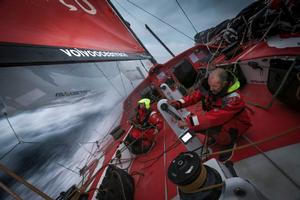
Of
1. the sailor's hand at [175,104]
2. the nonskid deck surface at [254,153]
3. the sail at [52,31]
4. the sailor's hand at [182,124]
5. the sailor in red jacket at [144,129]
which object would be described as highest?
the sail at [52,31]

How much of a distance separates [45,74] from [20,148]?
101 centimetres

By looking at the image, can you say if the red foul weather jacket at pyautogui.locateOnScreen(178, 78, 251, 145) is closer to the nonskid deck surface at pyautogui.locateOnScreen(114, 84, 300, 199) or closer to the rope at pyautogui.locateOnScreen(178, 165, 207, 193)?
the nonskid deck surface at pyautogui.locateOnScreen(114, 84, 300, 199)

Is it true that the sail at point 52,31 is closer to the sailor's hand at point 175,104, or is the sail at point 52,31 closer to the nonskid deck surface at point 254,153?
the sailor's hand at point 175,104

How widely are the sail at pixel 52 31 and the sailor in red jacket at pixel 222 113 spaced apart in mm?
963

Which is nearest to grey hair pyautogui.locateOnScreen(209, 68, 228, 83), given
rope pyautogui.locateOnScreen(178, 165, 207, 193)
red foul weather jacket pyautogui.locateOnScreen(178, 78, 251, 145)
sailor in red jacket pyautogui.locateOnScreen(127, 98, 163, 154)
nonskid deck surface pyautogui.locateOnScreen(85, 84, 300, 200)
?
red foul weather jacket pyautogui.locateOnScreen(178, 78, 251, 145)

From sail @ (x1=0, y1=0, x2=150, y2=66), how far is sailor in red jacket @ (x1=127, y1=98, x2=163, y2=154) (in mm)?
1586

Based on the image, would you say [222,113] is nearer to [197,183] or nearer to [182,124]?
[182,124]

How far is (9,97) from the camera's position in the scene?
1.98m

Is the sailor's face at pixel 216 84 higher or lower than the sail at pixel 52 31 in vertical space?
lower

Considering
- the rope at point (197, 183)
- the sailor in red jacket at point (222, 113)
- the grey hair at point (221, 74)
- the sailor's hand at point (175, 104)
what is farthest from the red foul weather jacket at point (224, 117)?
the rope at point (197, 183)

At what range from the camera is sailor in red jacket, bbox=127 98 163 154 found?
3.29 meters

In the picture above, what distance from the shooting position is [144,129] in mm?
3328

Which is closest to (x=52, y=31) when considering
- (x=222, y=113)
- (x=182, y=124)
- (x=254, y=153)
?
(x=182, y=124)

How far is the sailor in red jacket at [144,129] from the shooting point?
3.29 m
